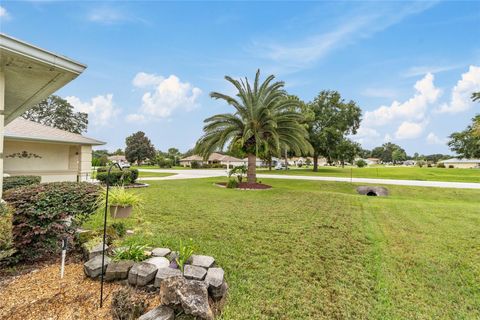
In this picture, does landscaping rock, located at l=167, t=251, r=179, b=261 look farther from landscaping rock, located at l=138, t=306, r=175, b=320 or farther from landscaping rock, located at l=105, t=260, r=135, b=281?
landscaping rock, located at l=138, t=306, r=175, b=320

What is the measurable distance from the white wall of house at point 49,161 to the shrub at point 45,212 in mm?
10478

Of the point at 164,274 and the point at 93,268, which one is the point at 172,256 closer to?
the point at 164,274

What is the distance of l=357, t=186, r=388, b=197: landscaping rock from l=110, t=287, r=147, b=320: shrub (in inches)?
568

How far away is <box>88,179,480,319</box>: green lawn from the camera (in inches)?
110

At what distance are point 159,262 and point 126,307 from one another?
793 mm

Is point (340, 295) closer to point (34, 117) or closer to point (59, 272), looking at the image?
point (59, 272)

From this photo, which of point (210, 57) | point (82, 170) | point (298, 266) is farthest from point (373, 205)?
point (82, 170)

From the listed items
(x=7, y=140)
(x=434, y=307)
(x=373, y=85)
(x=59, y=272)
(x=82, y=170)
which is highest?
(x=373, y=85)

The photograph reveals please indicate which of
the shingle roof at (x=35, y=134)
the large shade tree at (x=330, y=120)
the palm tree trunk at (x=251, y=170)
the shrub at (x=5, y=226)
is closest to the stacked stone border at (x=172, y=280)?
the shrub at (x=5, y=226)

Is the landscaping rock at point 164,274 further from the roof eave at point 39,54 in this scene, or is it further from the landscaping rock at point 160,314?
the roof eave at point 39,54

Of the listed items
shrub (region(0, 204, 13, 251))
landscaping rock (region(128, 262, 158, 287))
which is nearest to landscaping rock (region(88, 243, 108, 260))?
landscaping rock (region(128, 262, 158, 287))

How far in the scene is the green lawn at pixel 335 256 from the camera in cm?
280

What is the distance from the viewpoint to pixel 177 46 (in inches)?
498

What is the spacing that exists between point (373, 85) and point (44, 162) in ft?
66.1
